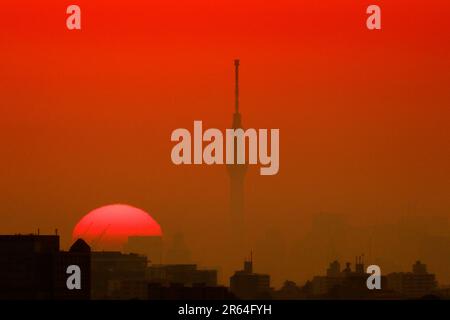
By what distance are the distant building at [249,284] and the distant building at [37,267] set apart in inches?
346

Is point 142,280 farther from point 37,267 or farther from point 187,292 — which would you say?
point 187,292

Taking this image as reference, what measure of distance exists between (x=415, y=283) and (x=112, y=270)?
63.9 ft

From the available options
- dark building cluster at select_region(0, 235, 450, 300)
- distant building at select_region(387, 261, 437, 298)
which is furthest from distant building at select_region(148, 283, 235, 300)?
distant building at select_region(387, 261, 437, 298)

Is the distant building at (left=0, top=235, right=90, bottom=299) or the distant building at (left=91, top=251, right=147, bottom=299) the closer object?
the distant building at (left=0, top=235, right=90, bottom=299)

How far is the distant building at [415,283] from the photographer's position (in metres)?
93.1

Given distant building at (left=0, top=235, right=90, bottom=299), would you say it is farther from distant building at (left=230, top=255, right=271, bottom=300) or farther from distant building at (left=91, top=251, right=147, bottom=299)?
distant building at (left=230, top=255, right=271, bottom=300)

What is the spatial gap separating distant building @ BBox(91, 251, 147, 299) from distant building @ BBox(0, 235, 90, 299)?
31.2 inches

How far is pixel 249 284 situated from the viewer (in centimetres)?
8944

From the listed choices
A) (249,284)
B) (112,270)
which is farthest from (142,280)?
(249,284)

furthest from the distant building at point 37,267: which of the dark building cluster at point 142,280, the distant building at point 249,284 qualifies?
the distant building at point 249,284

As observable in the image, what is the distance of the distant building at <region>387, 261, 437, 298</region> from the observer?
93062 mm
